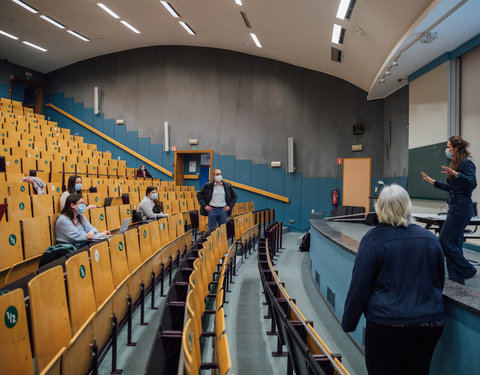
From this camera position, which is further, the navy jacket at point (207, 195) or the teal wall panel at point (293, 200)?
the teal wall panel at point (293, 200)

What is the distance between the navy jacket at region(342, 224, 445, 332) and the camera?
0.90 metres

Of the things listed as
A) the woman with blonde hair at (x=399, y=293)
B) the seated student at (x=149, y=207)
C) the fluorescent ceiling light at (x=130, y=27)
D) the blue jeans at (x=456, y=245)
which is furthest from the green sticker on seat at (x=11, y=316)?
the fluorescent ceiling light at (x=130, y=27)

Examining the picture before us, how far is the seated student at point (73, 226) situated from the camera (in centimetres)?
198

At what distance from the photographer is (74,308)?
1.14 m

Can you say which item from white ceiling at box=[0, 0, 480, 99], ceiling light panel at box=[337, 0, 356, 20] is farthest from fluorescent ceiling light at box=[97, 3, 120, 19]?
ceiling light panel at box=[337, 0, 356, 20]

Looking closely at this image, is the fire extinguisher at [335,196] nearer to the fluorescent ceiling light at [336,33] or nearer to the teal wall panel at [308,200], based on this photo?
the teal wall panel at [308,200]

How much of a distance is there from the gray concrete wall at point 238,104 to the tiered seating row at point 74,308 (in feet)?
16.3

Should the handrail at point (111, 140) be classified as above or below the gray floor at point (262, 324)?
above

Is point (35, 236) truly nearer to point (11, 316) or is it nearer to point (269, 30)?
point (11, 316)

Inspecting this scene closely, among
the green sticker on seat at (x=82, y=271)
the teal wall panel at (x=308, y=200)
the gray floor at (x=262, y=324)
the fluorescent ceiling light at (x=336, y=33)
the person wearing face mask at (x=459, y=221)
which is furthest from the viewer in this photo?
the teal wall panel at (x=308, y=200)

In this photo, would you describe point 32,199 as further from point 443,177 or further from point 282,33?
point 282,33

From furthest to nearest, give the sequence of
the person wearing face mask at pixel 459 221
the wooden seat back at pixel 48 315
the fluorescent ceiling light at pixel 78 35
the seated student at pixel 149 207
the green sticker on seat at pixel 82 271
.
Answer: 1. the fluorescent ceiling light at pixel 78 35
2. the seated student at pixel 149 207
3. the person wearing face mask at pixel 459 221
4. the green sticker on seat at pixel 82 271
5. the wooden seat back at pixel 48 315

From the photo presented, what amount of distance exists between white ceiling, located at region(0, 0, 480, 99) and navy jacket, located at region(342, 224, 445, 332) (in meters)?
2.60

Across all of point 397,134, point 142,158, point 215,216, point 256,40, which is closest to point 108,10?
point 256,40
